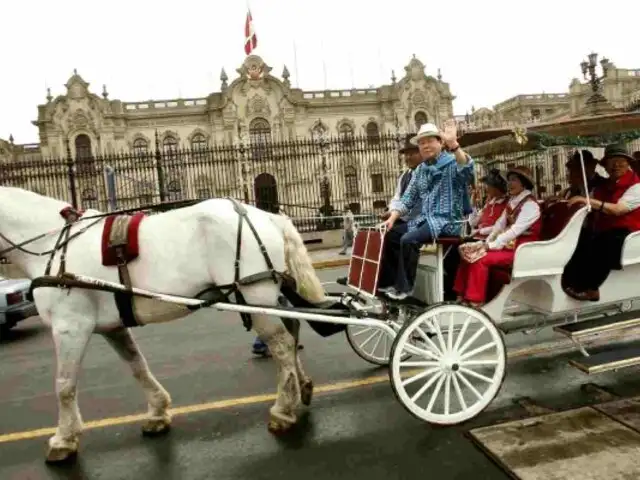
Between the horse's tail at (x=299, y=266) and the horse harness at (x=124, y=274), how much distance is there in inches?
6.5

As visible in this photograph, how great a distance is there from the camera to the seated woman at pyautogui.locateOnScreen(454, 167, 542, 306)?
412 cm

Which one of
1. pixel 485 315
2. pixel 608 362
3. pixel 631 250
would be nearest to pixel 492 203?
pixel 631 250

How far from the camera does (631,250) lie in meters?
4.36

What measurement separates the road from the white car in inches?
74.0

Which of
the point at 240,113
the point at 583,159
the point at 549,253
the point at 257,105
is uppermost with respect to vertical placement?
the point at 257,105

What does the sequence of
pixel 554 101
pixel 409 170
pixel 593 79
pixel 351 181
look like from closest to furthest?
pixel 409 170 → pixel 593 79 → pixel 351 181 → pixel 554 101

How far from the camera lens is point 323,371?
5285 mm

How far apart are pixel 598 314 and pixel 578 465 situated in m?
1.90

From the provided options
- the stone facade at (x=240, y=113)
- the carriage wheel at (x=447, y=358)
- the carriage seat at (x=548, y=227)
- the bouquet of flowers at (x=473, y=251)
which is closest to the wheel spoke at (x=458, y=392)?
the carriage wheel at (x=447, y=358)

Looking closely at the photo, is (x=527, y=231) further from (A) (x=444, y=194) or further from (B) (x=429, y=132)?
(B) (x=429, y=132)

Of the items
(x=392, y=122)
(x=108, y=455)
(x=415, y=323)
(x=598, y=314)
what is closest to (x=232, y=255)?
(x=415, y=323)

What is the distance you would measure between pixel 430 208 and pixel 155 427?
8.33 feet

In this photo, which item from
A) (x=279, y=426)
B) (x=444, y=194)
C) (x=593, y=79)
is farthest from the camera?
(x=593, y=79)

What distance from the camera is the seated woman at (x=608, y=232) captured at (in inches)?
172
